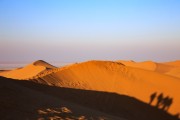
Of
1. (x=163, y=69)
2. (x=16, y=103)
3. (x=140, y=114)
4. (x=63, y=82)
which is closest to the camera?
(x=16, y=103)

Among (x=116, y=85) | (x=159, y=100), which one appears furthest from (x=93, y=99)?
(x=159, y=100)

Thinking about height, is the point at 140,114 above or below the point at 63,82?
below

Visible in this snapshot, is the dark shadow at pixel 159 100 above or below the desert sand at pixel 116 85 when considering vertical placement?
below

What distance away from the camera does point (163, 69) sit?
194ft

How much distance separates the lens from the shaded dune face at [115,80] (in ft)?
71.5

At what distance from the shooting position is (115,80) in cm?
2383

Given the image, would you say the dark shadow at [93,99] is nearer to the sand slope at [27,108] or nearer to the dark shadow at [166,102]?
the sand slope at [27,108]

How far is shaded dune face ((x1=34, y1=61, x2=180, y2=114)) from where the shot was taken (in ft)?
71.5

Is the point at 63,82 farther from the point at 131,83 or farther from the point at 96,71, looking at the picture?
the point at 131,83

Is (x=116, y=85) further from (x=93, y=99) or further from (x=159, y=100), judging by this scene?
(x=93, y=99)

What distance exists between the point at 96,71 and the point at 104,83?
1.89 m

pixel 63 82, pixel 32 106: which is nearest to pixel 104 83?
pixel 63 82

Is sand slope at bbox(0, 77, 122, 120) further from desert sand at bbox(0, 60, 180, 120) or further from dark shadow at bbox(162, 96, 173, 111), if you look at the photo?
dark shadow at bbox(162, 96, 173, 111)

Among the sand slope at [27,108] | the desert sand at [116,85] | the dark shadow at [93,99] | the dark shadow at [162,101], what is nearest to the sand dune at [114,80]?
the desert sand at [116,85]
